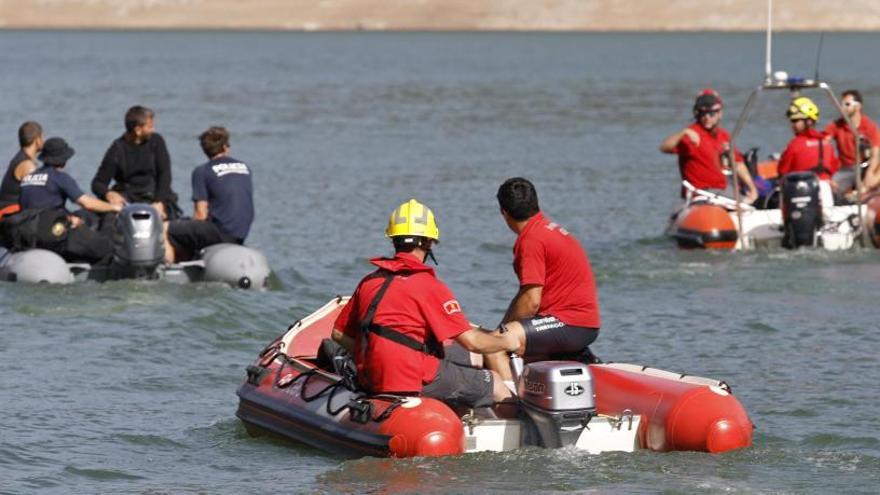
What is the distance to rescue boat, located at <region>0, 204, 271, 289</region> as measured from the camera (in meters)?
15.1

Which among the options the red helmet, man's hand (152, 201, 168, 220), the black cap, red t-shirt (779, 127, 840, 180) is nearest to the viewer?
the black cap

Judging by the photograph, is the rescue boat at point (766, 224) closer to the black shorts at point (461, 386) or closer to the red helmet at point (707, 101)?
the red helmet at point (707, 101)

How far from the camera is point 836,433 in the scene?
11.1 meters

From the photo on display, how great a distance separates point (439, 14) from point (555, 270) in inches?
3992

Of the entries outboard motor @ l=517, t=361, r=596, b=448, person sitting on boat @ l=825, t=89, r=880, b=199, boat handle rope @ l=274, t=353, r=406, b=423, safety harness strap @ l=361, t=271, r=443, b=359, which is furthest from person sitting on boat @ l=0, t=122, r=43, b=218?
person sitting on boat @ l=825, t=89, r=880, b=199

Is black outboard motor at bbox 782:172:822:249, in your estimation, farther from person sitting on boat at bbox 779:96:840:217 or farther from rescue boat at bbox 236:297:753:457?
rescue boat at bbox 236:297:753:457

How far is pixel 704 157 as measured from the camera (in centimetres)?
1802

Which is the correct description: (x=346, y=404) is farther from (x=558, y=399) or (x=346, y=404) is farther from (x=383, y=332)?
(x=558, y=399)

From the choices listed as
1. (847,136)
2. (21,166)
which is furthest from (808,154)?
(21,166)

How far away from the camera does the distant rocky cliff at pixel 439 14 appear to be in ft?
331

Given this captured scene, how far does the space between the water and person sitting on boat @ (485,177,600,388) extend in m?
0.78

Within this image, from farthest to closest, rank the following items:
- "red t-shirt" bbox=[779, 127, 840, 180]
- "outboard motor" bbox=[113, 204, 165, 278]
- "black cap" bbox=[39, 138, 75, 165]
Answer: "red t-shirt" bbox=[779, 127, 840, 180] → "black cap" bbox=[39, 138, 75, 165] → "outboard motor" bbox=[113, 204, 165, 278]

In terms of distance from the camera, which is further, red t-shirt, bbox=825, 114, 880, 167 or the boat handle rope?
red t-shirt, bbox=825, 114, 880, 167

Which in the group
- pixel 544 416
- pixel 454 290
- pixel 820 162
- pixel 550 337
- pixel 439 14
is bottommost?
pixel 454 290
